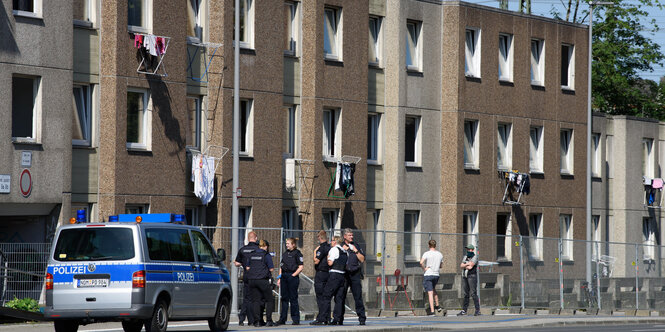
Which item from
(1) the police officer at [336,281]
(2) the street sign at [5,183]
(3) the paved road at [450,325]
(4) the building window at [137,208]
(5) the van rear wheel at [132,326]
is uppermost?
(2) the street sign at [5,183]

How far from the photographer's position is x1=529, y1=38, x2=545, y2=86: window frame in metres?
44.5

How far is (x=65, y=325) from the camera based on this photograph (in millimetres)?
20203

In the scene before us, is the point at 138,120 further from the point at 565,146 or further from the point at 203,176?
the point at 565,146

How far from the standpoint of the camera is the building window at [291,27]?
35594 mm

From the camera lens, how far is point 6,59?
2792 cm

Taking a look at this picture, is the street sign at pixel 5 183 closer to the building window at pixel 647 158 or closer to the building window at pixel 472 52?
the building window at pixel 472 52

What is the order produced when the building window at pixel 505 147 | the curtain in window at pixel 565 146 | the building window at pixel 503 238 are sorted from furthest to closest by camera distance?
the curtain in window at pixel 565 146
the building window at pixel 505 147
the building window at pixel 503 238

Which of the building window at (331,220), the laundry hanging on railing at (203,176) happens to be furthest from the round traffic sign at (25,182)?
the building window at (331,220)

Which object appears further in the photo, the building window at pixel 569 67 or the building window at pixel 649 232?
the building window at pixel 649 232

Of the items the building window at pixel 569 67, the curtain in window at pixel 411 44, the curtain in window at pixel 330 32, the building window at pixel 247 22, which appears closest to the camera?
the building window at pixel 247 22

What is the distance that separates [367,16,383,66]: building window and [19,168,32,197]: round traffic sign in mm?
13479

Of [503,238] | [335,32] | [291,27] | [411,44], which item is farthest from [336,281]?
[503,238]

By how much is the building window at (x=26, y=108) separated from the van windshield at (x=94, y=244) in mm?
9016

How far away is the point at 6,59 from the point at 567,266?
1774cm
